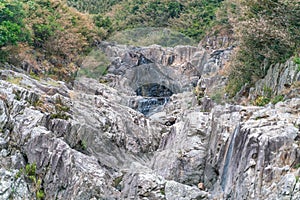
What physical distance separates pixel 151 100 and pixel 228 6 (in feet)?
46.8

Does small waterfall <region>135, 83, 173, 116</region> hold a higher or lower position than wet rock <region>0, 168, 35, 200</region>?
lower

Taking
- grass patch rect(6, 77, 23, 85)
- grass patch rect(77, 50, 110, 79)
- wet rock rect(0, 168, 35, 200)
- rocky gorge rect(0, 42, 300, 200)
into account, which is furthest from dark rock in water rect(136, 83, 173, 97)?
wet rock rect(0, 168, 35, 200)

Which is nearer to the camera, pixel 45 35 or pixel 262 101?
pixel 262 101

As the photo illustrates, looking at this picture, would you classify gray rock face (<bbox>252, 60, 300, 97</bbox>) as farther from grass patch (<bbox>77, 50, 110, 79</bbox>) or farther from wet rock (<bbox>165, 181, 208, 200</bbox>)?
grass patch (<bbox>77, 50, 110, 79</bbox>)

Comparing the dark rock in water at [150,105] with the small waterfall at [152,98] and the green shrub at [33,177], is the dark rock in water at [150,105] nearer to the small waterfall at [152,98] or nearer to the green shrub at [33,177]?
the small waterfall at [152,98]

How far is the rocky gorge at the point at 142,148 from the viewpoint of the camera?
39.4ft

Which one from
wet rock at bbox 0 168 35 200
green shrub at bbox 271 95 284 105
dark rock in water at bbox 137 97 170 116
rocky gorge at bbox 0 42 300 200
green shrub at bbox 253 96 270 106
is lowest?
dark rock in water at bbox 137 97 170 116

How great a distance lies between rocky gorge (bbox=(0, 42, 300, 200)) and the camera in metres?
12.0

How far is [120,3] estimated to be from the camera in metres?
50.7

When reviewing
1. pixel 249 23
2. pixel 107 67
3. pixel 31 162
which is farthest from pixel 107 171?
pixel 107 67

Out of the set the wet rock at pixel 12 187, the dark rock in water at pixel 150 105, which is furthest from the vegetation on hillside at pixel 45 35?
the wet rock at pixel 12 187

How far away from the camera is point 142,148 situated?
19984 mm

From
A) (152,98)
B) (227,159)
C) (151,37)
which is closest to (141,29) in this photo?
(151,37)

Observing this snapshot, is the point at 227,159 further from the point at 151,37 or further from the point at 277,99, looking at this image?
the point at 151,37
